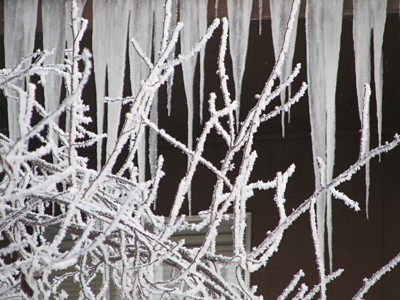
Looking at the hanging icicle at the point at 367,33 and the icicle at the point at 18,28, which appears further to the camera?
the icicle at the point at 18,28

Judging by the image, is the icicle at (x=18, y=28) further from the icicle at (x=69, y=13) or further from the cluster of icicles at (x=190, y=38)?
the icicle at (x=69, y=13)

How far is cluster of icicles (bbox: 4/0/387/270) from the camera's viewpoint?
14.9 ft

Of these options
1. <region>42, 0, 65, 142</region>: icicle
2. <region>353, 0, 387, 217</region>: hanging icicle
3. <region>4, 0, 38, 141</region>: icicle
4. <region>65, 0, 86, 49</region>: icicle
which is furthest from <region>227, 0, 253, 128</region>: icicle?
<region>4, 0, 38, 141</region>: icicle

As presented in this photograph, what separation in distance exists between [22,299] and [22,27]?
2.25 m

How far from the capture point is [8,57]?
468 centimetres

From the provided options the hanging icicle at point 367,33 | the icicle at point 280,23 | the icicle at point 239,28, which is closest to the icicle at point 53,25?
the icicle at point 239,28

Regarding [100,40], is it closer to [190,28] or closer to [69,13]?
[69,13]

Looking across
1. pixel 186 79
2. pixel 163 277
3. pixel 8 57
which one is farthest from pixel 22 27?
pixel 163 277

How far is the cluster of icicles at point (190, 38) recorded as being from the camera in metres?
4.55

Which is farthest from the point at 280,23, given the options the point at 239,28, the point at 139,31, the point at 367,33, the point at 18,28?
the point at 18,28

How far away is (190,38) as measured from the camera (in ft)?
15.2

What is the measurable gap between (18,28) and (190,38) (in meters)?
0.78

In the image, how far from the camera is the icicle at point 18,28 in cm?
466

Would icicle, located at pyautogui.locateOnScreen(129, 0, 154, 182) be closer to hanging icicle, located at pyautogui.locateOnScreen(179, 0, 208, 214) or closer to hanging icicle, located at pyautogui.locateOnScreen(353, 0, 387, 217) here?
hanging icicle, located at pyautogui.locateOnScreen(179, 0, 208, 214)
